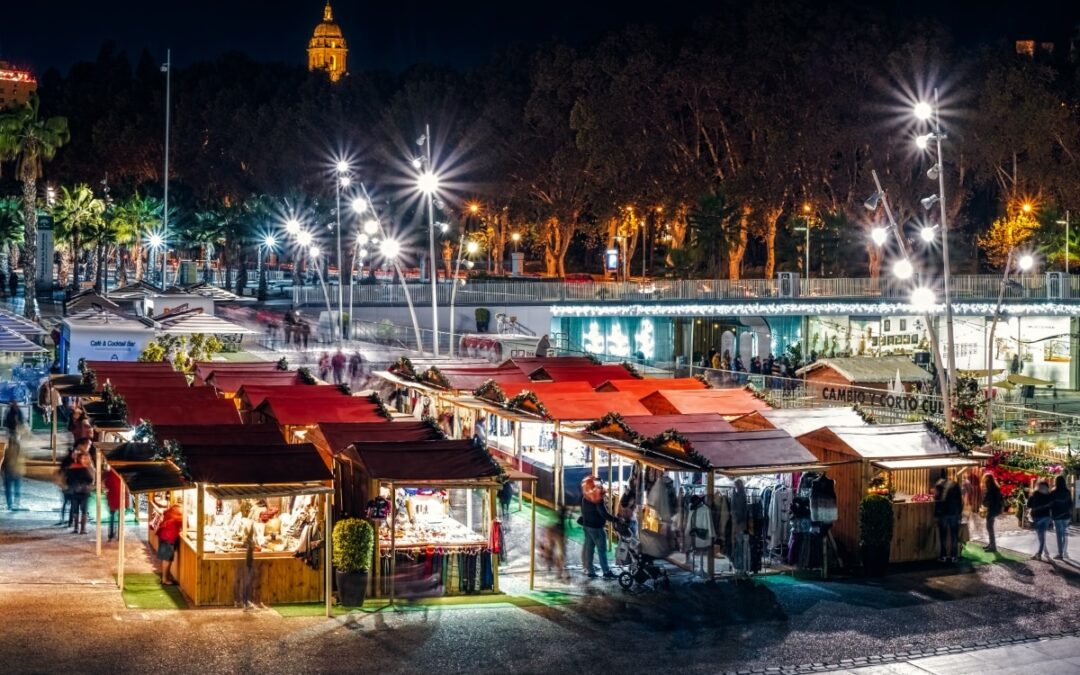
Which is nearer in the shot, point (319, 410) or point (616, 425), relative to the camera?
point (616, 425)

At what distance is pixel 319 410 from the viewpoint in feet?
77.2

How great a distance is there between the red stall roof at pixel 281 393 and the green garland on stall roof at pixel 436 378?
3055 millimetres

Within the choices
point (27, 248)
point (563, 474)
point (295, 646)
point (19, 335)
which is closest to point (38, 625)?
point (295, 646)

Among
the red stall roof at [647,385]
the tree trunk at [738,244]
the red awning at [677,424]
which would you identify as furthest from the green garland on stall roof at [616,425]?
the tree trunk at [738,244]

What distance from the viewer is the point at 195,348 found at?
39281mm

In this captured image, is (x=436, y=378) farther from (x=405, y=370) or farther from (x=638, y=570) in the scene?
(x=638, y=570)

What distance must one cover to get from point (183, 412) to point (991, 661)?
13.8 meters

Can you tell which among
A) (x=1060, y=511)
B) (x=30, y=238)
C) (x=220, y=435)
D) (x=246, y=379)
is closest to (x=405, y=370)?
(x=246, y=379)

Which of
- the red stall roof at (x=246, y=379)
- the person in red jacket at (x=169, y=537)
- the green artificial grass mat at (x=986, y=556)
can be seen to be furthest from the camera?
the red stall roof at (x=246, y=379)

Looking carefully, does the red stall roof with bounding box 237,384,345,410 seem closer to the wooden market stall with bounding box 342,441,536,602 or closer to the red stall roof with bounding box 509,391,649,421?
the red stall roof with bounding box 509,391,649,421

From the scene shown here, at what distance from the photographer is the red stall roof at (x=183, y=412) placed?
23.4 meters

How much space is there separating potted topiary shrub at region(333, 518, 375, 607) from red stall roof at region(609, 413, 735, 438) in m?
5.54

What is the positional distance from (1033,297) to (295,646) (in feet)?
167

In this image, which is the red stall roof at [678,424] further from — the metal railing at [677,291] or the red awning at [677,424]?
the metal railing at [677,291]
